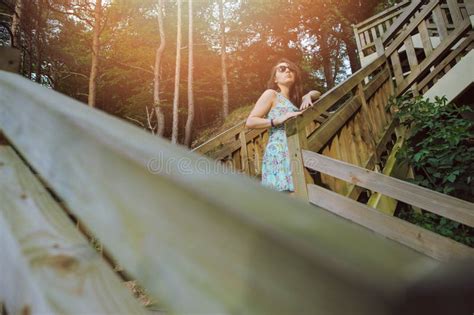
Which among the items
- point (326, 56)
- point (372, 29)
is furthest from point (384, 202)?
point (326, 56)

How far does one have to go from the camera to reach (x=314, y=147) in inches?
112

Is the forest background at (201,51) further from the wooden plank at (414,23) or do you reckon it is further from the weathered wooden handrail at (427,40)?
the weathered wooden handrail at (427,40)

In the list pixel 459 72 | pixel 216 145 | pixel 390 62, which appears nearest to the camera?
pixel 459 72

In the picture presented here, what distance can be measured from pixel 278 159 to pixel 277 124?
0.31m

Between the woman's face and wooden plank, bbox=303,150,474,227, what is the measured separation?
3.52 feet

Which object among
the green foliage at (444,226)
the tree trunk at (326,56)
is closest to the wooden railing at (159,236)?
the green foliage at (444,226)

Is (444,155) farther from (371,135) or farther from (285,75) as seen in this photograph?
(285,75)

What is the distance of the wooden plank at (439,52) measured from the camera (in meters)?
4.96

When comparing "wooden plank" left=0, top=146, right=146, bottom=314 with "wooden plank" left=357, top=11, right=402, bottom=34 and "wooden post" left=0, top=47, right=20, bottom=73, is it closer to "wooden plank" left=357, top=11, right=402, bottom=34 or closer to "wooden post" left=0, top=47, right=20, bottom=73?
"wooden post" left=0, top=47, right=20, bottom=73

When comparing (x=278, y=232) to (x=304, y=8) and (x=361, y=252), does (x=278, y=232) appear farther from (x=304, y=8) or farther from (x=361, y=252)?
(x=304, y=8)

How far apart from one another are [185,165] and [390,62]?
6.00m

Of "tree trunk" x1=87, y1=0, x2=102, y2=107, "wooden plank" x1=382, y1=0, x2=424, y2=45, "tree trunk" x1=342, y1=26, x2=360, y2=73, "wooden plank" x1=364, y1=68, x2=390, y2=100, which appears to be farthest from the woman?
"tree trunk" x1=342, y1=26, x2=360, y2=73

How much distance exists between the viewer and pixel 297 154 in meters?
2.72

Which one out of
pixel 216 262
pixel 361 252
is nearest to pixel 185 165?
pixel 216 262
